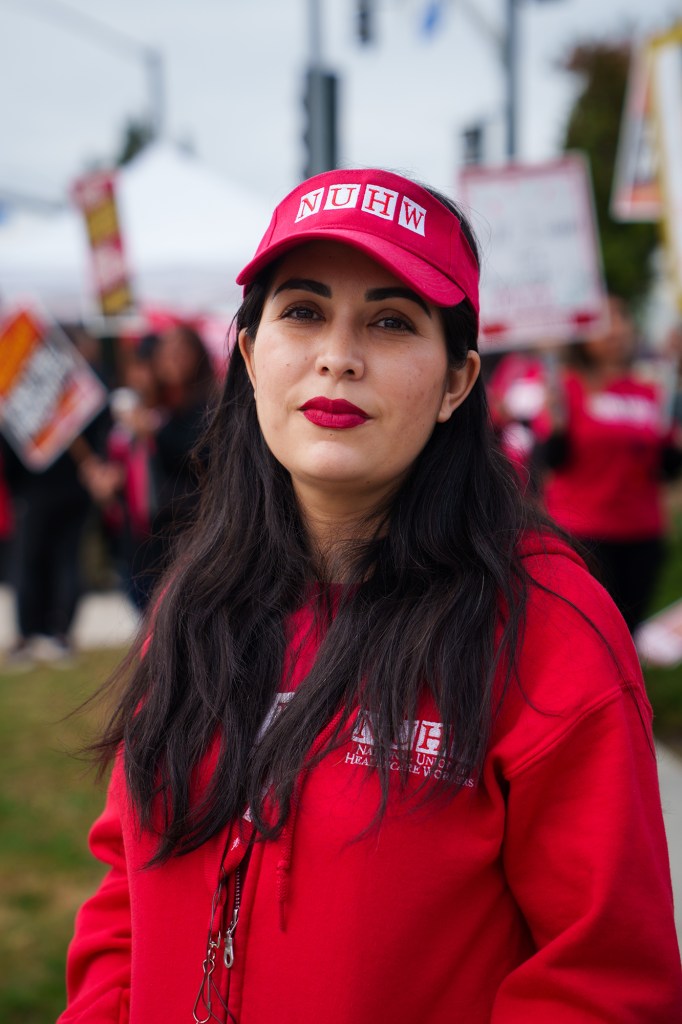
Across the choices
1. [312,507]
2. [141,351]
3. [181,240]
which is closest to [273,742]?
[312,507]

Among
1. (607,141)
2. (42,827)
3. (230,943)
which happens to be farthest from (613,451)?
(607,141)

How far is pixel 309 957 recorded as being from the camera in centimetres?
135

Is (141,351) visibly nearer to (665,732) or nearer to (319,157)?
(319,157)

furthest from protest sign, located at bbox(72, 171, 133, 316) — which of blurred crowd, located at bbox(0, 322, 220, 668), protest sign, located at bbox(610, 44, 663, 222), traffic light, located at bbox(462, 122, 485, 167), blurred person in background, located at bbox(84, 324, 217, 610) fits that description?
protest sign, located at bbox(610, 44, 663, 222)

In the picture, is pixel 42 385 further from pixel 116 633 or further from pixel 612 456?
pixel 612 456

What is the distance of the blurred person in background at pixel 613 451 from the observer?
17.7 feet

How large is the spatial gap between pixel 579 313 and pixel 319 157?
84.6 inches

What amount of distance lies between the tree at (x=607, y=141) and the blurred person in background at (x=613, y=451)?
14.1 metres

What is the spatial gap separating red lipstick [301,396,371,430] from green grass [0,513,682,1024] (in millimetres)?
815

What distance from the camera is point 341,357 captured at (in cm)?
145

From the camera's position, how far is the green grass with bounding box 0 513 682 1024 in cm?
327

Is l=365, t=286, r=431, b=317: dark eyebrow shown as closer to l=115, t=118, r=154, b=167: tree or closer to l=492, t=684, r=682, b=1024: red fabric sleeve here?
l=492, t=684, r=682, b=1024: red fabric sleeve

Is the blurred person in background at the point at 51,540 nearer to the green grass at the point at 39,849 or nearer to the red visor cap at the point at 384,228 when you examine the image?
the green grass at the point at 39,849

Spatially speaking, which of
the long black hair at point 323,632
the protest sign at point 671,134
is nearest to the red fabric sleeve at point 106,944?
the long black hair at point 323,632
